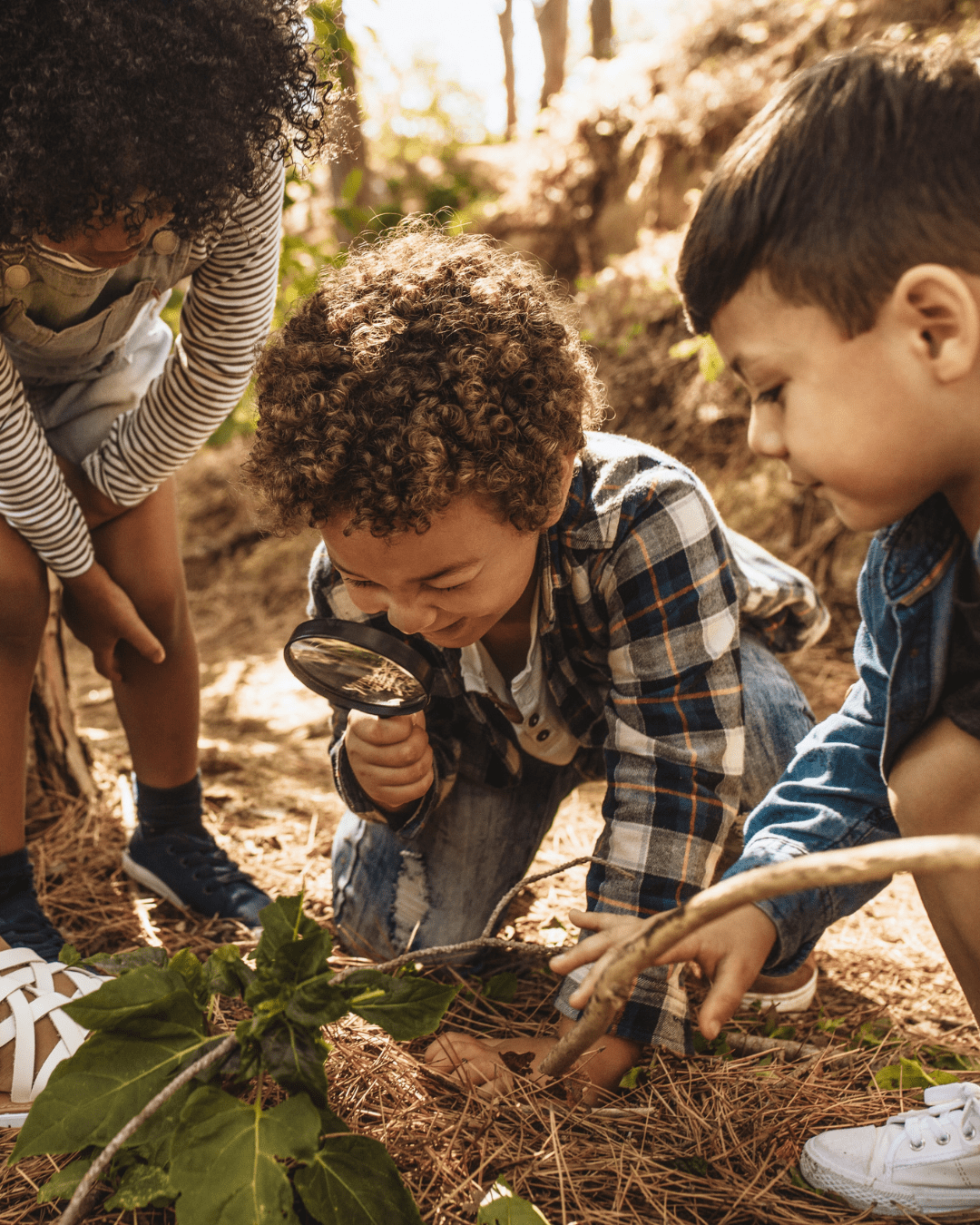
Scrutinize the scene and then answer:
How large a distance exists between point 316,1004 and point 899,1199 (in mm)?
848

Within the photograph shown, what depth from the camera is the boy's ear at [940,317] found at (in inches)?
41.1

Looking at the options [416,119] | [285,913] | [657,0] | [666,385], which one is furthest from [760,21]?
[416,119]

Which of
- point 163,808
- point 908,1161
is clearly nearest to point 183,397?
point 163,808

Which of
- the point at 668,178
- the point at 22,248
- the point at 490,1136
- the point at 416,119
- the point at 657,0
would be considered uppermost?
the point at 416,119

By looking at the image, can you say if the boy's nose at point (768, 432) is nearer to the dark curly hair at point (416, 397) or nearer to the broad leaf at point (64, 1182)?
the dark curly hair at point (416, 397)

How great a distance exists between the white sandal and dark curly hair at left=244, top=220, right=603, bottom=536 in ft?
2.90

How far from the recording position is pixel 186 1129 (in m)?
1.13

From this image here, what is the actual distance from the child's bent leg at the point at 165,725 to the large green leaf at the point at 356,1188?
1.03 metres

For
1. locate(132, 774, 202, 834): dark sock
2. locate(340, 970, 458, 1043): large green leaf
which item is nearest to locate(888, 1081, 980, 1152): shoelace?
locate(340, 970, 458, 1043): large green leaf

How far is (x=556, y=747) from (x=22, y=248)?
1.43m

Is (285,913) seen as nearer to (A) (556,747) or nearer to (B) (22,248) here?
(A) (556,747)

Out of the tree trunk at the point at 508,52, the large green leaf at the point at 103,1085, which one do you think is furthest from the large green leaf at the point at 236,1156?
the tree trunk at the point at 508,52

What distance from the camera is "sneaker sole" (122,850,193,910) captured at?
A: 224 cm

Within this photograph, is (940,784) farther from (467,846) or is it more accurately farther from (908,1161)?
(467,846)
